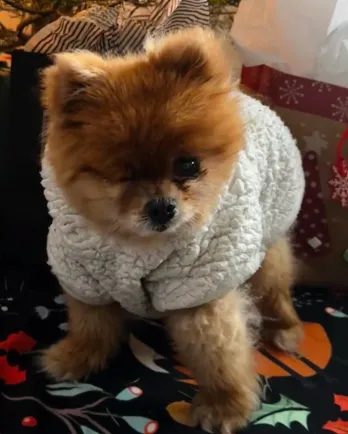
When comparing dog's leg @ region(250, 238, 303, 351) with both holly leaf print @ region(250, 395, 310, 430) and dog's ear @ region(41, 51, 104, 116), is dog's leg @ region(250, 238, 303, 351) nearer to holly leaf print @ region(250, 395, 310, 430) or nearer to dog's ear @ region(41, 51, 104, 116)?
holly leaf print @ region(250, 395, 310, 430)

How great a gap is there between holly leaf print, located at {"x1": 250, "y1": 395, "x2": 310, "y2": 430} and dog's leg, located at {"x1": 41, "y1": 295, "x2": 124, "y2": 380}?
25 centimetres

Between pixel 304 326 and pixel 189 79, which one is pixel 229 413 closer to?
pixel 304 326

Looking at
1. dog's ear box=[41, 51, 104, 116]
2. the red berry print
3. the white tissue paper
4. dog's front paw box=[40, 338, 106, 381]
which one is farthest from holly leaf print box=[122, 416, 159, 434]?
the white tissue paper

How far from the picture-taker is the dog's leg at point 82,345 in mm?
1053

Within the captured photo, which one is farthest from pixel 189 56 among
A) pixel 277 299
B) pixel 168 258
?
pixel 277 299

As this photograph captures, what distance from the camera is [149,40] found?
35.5 inches

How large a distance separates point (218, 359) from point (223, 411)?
0.26 feet

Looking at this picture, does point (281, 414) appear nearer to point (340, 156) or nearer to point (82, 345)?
point (82, 345)

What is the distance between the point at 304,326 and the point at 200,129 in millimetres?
549

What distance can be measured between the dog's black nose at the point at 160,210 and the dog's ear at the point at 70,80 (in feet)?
0.50

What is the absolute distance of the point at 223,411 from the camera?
0.99m

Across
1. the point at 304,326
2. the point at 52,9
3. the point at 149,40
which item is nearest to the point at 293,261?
the point at 304,326

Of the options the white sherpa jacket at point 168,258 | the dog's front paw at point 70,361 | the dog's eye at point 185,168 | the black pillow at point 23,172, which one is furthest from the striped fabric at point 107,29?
the dog's front paw at point 70,361

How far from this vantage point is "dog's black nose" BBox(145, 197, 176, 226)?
83 centimetres
